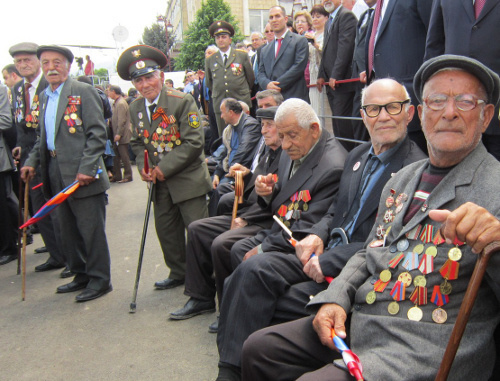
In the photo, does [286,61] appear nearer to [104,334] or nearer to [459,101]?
[104,334]

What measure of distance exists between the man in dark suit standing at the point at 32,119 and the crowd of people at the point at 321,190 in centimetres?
2

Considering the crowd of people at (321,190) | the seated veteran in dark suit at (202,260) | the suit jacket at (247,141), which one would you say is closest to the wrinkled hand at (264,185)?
the crowd of people at (321,190)

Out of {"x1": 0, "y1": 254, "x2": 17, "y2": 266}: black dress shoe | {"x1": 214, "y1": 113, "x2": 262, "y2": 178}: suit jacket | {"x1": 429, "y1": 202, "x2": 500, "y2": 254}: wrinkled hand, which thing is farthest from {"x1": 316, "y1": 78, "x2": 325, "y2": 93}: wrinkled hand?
{"x1": 0, "y1": 254, "x2": 17, "y2": 266}: black dress shoe

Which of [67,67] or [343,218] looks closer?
[343,218]

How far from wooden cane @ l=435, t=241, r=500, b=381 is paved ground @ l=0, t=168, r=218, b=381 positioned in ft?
6.36

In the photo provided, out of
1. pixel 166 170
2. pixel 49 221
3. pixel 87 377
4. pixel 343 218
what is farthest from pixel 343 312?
pixel 49 221

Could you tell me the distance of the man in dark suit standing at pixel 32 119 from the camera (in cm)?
530

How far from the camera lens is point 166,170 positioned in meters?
4.30

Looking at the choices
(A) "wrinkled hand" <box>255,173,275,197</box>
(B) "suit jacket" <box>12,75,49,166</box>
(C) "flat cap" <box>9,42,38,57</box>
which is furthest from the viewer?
(B) "suit jacket" <box>12,75,49,166</box>

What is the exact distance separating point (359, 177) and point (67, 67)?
3.27 m

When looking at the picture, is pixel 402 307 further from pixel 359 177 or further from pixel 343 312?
pixel 359 177

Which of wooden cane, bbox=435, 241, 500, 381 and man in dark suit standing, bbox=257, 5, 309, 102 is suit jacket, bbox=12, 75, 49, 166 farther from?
wooden cane, bbox=435, 241, 500, 381

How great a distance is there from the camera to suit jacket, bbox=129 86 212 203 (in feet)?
14.2

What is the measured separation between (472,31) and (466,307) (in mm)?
1927
